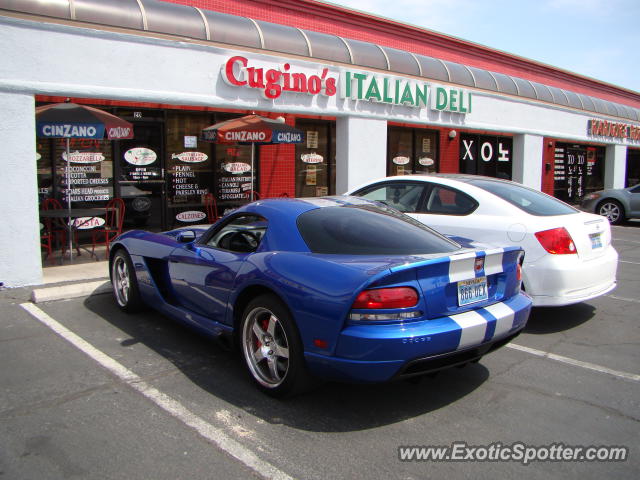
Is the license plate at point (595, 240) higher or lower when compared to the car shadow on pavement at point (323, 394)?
higher

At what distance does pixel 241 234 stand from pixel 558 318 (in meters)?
3.63

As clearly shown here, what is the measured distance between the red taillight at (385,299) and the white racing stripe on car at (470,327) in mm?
367

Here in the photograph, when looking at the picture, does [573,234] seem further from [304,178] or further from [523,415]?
[304,178]

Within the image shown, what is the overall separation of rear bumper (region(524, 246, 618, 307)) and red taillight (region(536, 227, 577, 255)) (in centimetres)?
6

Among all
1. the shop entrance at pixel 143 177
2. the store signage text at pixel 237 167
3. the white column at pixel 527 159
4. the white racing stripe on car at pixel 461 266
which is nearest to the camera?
the white racing stripe on car at pixel 461 266

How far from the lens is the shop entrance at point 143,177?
1034cm

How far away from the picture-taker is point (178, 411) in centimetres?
374

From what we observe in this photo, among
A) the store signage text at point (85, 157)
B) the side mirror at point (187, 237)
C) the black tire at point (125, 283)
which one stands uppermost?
the store signage text at point (85, 157)

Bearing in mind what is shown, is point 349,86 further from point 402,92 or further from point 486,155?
point 486,155

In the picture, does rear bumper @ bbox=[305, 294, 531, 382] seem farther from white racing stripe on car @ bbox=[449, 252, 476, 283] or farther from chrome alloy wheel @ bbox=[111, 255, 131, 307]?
chrome alloy wheel @ bbox=[111, 255, 131, 307]

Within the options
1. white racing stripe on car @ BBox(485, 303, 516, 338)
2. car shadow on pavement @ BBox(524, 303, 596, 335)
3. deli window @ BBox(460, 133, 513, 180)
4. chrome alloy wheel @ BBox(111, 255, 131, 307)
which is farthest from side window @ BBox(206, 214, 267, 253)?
deli window @ BBox(460, 133, 513, 180)

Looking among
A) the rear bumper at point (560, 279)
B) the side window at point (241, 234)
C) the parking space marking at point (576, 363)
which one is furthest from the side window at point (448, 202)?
the side window at point (241, 234)

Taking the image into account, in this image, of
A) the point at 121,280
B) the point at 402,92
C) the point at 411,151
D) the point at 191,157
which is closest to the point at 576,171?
the point at 411,151

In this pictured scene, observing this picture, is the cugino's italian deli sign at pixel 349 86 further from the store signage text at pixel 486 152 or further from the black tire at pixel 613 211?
the black tire at pixel 613 211
